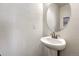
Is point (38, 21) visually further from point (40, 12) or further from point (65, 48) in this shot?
point (65, 48)

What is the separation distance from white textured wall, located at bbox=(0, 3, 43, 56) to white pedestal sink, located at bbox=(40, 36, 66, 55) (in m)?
0.07

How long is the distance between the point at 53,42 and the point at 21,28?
0.42 metres

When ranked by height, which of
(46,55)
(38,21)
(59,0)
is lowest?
(46,55)

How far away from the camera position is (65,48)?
1.35 meters

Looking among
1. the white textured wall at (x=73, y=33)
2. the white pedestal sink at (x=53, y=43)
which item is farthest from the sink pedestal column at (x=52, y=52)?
the white textured wall at (x=73, y=33)

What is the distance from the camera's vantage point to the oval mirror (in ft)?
4.45

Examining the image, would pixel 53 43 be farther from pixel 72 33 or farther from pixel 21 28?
pixel 21 28

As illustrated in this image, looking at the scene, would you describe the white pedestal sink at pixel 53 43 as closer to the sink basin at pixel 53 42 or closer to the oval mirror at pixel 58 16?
the sink basin at pixel 53 42

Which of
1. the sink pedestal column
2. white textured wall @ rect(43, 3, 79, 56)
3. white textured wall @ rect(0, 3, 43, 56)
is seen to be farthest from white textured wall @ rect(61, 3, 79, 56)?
white textured wall @ rect(0, 3, 43, 56)

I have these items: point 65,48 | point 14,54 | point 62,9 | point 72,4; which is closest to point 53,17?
point 62,9

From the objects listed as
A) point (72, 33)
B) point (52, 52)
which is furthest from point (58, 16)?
point (52, 52)

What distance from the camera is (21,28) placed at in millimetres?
1374

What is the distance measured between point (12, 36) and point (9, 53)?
0.21 m

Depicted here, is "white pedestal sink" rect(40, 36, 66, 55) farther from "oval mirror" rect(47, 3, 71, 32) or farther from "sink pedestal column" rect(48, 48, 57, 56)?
"oval mirror" rect(47, 3, 71, 32)
